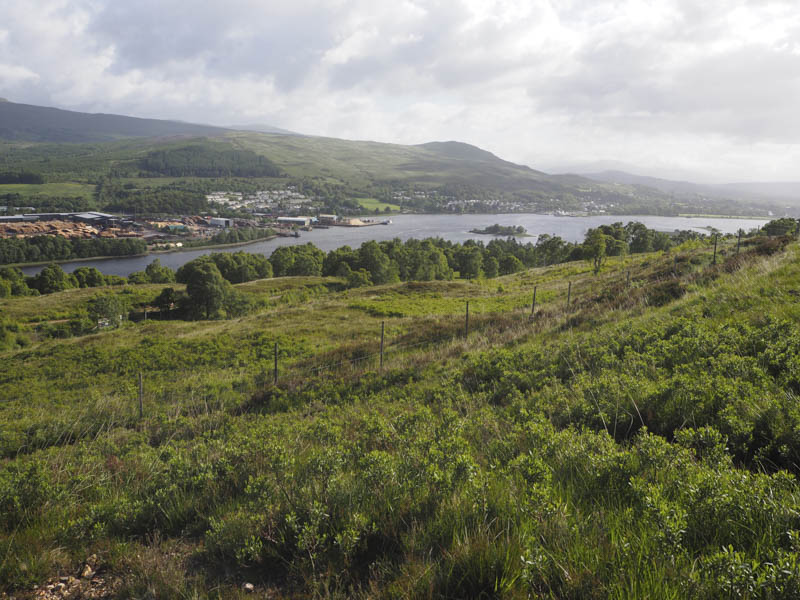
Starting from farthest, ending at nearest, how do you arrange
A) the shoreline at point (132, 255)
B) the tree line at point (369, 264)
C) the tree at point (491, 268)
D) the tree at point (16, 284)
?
the shoreline at point (132, 255)
the tree at point (491, 268)
the tree line at point (369, 264)
the tree at point (16, 284)

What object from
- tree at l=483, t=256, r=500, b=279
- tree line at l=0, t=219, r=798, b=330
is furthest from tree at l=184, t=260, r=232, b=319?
tree at l=483, t=256, r=500, b=279

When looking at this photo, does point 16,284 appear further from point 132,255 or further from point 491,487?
point 491,487

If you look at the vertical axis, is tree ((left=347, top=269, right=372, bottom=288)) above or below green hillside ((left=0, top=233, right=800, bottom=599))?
below

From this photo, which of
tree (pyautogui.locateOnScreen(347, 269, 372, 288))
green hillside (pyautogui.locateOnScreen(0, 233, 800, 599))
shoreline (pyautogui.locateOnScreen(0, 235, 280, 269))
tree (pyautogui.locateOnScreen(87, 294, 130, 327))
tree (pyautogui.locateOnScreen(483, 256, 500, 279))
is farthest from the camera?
shoreline (pyautogui.locateOnScreen(0, 235, 280, 269))

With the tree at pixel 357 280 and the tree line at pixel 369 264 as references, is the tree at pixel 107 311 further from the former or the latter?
the tree at pixel 357 280

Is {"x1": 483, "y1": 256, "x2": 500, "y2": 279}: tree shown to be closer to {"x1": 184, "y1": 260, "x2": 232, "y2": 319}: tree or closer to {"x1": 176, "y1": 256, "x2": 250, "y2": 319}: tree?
{"x1": 176, "y1": 256, "x2": 250, "y2": 319}: tree

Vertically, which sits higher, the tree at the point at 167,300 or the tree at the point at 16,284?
the tree at the point at 167,300

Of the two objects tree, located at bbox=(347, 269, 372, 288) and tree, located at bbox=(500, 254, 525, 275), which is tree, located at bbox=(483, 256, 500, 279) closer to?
tree, located at bbox=(500, 254, 525, 275)

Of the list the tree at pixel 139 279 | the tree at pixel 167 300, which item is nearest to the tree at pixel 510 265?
the tree at pixel 167 300

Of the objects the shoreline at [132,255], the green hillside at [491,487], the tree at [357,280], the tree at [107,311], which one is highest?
the green hillside at [491,487]

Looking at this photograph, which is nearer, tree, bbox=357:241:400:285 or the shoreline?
tree, bbox=357:241:400:285

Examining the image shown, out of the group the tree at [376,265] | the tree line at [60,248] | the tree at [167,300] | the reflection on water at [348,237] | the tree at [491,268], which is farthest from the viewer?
the reflection on water at [348,237]

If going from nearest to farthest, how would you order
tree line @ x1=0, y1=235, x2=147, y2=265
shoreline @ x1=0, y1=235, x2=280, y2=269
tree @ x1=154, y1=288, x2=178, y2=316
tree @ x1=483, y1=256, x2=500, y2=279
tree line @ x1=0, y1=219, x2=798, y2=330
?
1. tree @ x1=154, y1=288, x2=178, y2=316
2. tree line @ x1=0, y1=219, x2=798, y2=330
3. tree @ x1=483, y1=256, x2=500, y2=279
4. tree line @ x1=0, y1=235, x2=147, y2=265
5. shoreline @ x1=0, y1=235, x2=280, y2=269

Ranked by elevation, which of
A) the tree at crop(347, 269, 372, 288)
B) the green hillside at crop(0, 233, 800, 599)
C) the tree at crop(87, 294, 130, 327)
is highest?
the green hillside at crop(0, 233, 800, 599)
